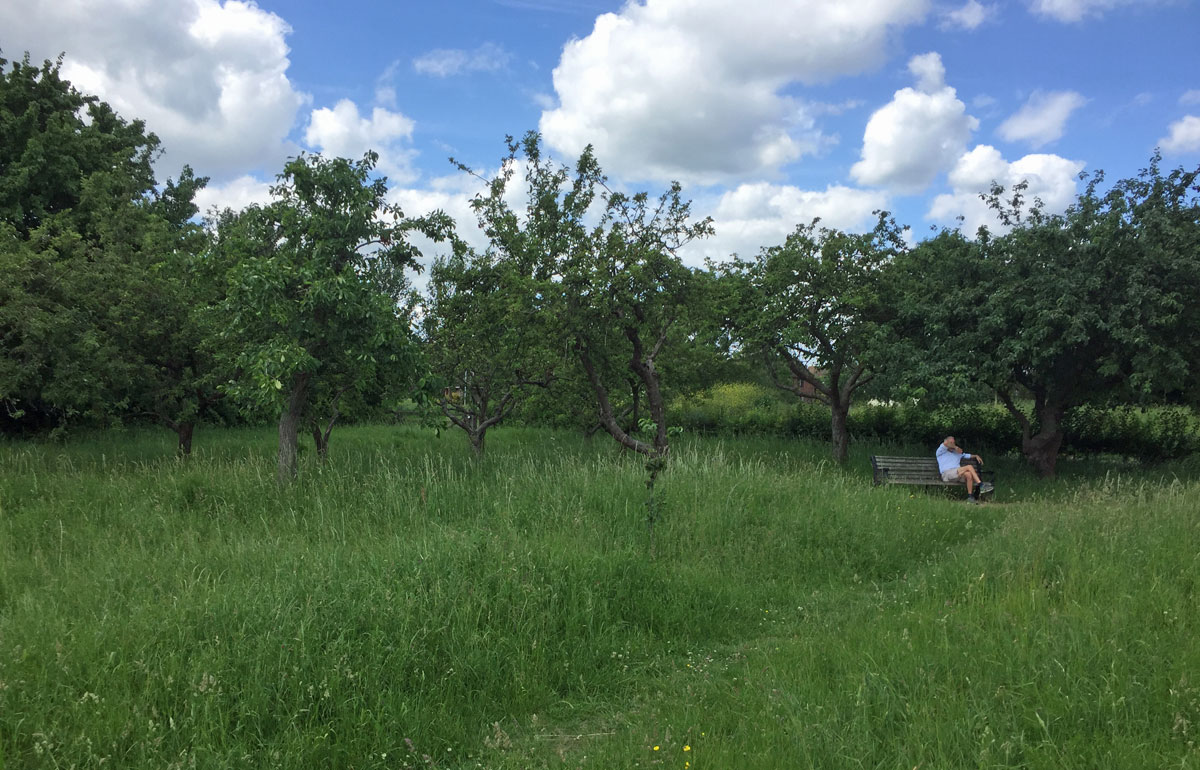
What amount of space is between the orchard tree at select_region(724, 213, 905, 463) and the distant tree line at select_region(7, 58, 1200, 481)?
0.05 meters

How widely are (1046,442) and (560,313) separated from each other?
33.5 ft

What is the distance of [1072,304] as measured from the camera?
35.8 feet

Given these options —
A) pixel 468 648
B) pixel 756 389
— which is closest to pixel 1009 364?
pixel 468 648

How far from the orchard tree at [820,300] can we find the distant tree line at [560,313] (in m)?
0.05

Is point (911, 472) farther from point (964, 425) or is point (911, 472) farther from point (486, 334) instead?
point (486, 334)

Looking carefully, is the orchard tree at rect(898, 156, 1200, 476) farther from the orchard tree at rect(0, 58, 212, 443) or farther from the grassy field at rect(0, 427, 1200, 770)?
the orchard tree at rect(0, 58, 212, 443)

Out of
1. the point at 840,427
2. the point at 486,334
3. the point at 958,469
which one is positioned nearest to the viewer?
the point at 486,334

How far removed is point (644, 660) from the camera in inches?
185

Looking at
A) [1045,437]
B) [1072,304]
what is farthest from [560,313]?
[1045,437]

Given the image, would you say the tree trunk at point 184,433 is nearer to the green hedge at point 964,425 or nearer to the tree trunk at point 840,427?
the green hedge at point 964,425

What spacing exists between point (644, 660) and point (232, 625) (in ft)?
8.64

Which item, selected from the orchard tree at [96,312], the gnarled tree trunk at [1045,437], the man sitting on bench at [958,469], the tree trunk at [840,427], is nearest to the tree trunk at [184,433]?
the orchard tree at [96,312]

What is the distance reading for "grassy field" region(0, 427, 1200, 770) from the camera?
3.37m

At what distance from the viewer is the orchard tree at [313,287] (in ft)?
24.8
